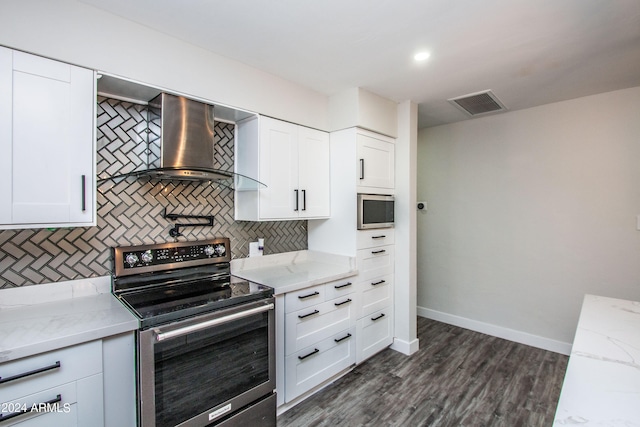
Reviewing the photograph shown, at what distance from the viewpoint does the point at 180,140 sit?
1.92 metres

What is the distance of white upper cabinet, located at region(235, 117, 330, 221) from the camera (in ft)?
7.72

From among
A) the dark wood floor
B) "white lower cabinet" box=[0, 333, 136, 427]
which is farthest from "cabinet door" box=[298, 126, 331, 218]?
"white lower cabinet" box=[0, 333, 136, 427]

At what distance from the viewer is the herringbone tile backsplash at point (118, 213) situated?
1641 mm

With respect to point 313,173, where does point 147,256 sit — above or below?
below

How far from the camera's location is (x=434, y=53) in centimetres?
206

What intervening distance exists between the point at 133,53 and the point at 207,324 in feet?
5.05

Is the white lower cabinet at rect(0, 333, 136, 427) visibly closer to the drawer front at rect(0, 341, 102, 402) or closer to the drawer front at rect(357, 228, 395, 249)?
the drawer front at rect(0, 341, 102, 402)

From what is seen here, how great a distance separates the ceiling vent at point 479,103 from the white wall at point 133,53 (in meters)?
1.63

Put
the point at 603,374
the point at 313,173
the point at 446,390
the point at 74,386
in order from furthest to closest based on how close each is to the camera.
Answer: the point at 313,173 → the point at 446,390 → the point at 74,386 → the point at 603,374

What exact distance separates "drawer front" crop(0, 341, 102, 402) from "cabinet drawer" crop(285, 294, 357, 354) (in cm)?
110

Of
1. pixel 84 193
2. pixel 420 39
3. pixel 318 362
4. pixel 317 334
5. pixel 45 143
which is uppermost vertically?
pixel 420 39

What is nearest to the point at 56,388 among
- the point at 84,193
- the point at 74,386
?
the point at 74,386

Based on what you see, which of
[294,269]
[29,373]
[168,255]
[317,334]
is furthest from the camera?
[294,269]

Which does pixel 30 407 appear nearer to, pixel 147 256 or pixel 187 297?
pixel 187 297
